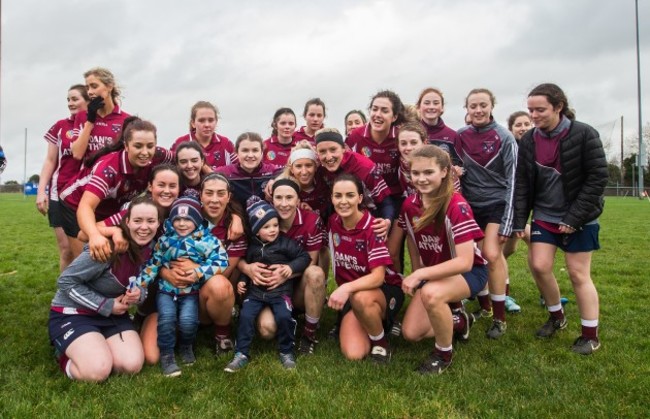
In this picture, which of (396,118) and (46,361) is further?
(396,118)

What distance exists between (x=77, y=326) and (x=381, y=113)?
3288 millimetres

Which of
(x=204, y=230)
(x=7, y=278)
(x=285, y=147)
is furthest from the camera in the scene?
(x=7, y=278)

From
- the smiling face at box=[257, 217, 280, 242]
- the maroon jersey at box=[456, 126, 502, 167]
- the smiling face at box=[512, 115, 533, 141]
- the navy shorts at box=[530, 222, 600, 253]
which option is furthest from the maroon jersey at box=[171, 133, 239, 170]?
the smiling face at box=[512, 115, 533, 141]

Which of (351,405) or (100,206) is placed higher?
(100,206)

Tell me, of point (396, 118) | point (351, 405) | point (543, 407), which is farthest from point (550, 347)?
point (396, 118)

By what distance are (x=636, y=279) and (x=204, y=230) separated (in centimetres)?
628

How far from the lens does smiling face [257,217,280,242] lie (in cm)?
Result: 428

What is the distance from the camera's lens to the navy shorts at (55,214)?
5.16m

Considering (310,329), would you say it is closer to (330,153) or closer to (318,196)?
(318,196)

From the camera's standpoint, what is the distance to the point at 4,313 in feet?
17.1

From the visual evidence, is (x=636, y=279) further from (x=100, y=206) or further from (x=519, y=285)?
(x=100, y=206)

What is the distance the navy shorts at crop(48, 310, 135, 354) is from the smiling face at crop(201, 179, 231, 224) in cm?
114

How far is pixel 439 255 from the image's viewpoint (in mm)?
4219

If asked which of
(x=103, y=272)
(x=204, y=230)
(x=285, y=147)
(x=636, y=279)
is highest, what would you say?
(x=285, y=147)
